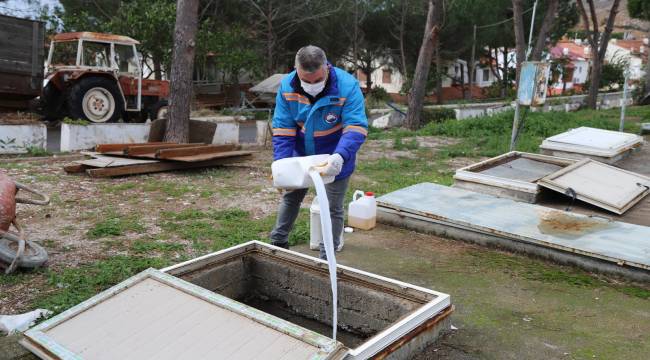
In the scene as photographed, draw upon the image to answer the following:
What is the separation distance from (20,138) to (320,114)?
777cm

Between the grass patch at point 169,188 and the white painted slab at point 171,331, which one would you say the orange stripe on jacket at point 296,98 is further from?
the grass patch at point 169,188

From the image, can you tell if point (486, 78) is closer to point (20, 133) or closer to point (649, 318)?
point (20, 133)

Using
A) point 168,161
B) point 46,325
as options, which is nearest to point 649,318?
point 46,325

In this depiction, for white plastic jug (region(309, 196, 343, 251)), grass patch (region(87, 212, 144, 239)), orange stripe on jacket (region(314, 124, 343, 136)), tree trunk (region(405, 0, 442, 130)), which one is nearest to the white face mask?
orange stripe on jacket (region(314, 124, 343, 136))

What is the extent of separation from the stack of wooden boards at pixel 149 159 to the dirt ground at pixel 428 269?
0.32 metres

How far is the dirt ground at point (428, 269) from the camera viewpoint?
3.00 m

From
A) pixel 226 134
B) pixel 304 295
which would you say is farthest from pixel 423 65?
pixel 304 295

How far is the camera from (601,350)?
9.48ft

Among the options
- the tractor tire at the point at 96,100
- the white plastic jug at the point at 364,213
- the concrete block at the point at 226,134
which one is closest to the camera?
the white plastic jug at the point at 364,213

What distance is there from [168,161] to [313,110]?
15.6ft

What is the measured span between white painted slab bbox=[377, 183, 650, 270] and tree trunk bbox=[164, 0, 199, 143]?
206 inches

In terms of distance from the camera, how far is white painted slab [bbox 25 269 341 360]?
228cm

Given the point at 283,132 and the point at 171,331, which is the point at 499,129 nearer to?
the point at 283,132

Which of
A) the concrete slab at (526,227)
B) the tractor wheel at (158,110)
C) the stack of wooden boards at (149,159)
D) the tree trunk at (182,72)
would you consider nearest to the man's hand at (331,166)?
the concrete slab at (526,227)
